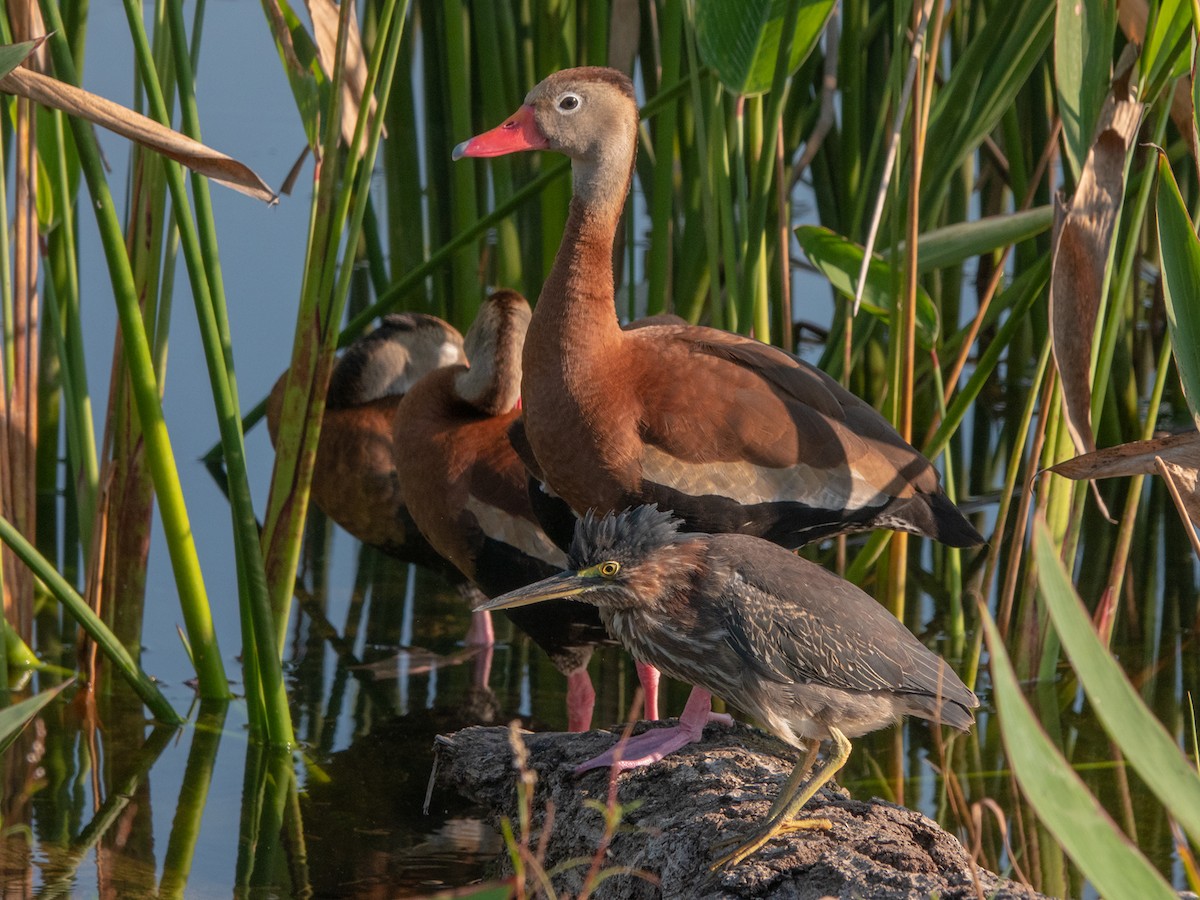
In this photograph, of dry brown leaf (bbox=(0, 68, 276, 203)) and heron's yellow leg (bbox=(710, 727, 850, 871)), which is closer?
heron's yellow leg (bbox=(710, 727, 850, 871))

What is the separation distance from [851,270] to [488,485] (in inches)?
41.6

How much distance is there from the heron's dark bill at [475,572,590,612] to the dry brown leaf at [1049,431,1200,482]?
2.60 feet

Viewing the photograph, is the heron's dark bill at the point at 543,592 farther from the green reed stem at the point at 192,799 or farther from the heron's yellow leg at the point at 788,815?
the green reed stem at the point at 192,799

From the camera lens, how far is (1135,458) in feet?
7.90

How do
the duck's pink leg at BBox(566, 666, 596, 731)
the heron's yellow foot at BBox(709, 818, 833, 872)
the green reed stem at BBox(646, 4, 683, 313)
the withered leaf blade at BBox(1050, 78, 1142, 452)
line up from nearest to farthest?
the heron's yellow foot at BBox(709, 818, 833, 872) → the withered leaf blade at BBox(1050, 78, 1142, 452) → the duck's pink leg at BBox(566, 666, 596, 731) → the green reed stem at BBox(646, 4, 683, 313)

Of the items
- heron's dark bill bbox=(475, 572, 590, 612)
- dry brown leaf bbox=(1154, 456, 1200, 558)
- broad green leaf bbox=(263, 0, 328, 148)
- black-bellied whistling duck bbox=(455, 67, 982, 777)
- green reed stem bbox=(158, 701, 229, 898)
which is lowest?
green reed stem bbox=(158, 701, 229, 898)

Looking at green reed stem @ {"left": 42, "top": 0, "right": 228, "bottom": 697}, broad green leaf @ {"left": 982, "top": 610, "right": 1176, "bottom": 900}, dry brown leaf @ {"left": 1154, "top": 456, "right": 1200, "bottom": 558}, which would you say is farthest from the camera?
green reed stem @ {"left": 42, "top": 0, "right": 228, "bottom": 697}

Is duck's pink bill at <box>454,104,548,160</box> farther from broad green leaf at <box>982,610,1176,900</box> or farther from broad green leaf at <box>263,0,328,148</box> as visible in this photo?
broad green leaf at <box>982,610,1176,900</box>

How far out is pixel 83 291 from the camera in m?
6.40

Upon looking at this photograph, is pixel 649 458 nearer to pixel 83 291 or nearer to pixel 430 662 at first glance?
pixel 430 662

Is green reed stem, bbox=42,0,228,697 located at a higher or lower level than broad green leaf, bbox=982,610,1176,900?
higher

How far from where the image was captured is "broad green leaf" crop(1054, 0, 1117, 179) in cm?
263

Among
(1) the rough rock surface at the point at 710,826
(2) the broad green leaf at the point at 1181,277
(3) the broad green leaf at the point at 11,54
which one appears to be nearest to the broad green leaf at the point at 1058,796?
(1) the rough rock surface at the point at 710,826

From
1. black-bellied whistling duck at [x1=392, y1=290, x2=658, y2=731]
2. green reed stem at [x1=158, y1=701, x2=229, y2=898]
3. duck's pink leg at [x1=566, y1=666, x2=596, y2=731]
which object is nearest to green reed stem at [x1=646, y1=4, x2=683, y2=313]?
black-bellied whistling duck at [x1=392, y1=290, x2=658, y2=731]
